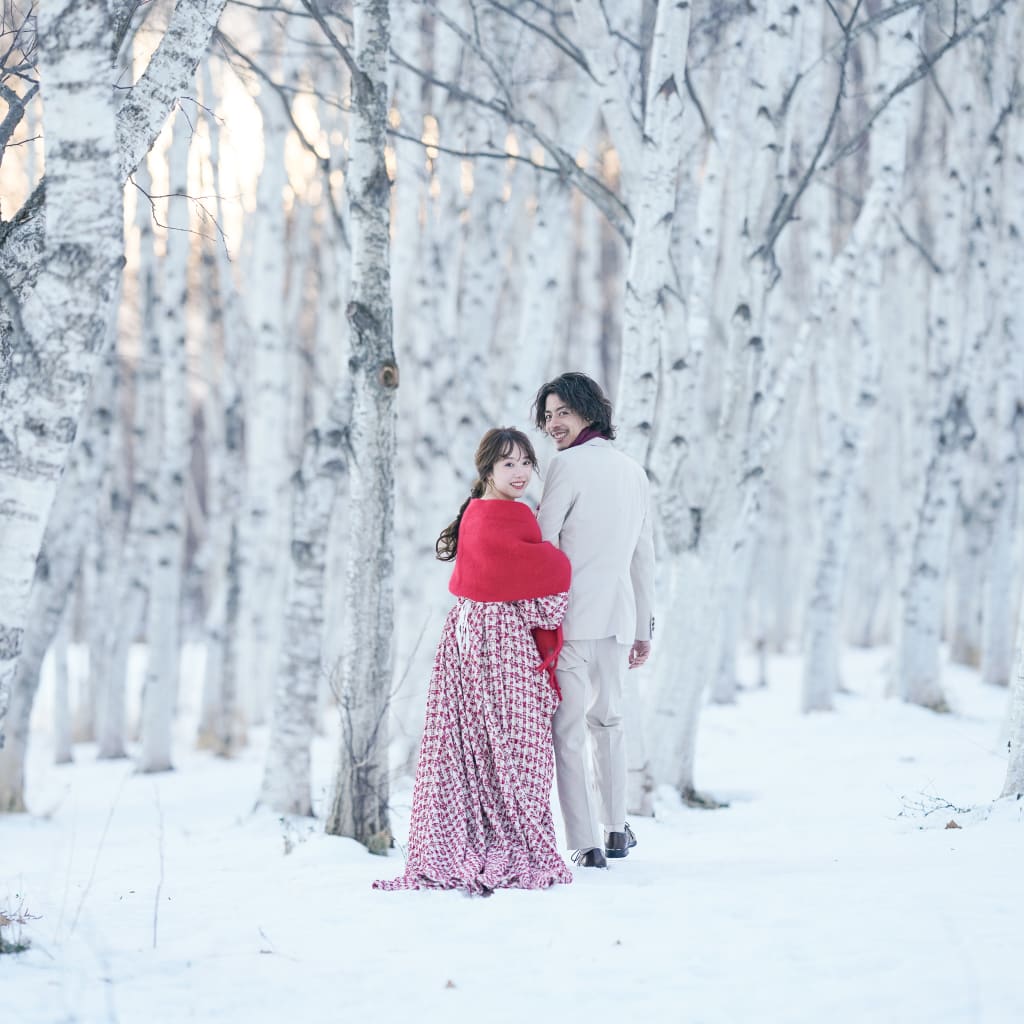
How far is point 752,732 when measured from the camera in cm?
1020

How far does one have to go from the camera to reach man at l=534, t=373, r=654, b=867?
421 centimetres

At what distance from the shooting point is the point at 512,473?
402 centimetres

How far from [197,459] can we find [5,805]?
89.0ft

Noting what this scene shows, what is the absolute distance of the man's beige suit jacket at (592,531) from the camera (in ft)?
13.8

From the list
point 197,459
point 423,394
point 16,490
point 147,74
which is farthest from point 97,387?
point 197,459

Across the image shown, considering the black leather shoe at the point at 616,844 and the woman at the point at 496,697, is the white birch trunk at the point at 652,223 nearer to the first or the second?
the woman at the point at 496,697

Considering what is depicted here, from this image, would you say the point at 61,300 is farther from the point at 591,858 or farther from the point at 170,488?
the point at 170,488

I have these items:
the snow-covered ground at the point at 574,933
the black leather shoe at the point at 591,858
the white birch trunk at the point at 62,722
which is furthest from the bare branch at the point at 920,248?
the white birch trunk at the point at 62,722

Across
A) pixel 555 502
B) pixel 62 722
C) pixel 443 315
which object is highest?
pixel 443 315

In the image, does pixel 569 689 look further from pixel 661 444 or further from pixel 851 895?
pixel 661 444

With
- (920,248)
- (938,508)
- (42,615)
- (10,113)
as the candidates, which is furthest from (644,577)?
(938,508)

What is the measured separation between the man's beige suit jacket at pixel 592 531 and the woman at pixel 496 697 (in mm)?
130

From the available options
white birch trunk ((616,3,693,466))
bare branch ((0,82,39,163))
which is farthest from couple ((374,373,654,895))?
bare branch ((0,82,39,163))

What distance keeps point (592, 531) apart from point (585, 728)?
79cm
